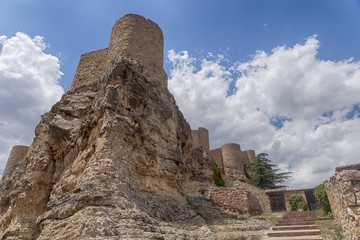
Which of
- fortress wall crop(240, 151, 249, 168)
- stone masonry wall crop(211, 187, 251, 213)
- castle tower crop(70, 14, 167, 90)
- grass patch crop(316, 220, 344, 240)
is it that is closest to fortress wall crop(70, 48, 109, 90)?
castle tower crop(70, 14, 167, 90)

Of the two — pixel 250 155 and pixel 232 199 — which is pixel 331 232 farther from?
pixel 250 155

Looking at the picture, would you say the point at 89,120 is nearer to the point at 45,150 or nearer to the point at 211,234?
the point at 45,150

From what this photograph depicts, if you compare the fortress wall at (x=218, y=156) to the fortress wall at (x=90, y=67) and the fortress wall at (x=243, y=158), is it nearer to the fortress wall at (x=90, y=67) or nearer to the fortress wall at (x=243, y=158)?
the fortress wall at (x=243, y=158)

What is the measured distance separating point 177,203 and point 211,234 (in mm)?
1920

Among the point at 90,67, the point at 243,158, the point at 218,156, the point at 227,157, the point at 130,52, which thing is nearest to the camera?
the point at 130,52

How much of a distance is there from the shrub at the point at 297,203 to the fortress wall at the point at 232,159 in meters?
9.15

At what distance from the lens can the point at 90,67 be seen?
1328 centimetres

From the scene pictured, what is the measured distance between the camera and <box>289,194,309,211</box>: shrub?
68.9ft

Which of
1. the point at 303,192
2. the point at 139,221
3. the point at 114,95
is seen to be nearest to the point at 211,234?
the point at 139,221

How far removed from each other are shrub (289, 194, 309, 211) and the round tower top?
58.3ft

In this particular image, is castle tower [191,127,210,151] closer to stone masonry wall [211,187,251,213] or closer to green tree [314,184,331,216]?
stone masonry wall [211,187,251,213]

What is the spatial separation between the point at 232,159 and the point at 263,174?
14.0ft

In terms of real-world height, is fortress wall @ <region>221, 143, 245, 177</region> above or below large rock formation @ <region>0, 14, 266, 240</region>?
above

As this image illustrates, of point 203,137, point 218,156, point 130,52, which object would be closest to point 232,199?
point 130,52
